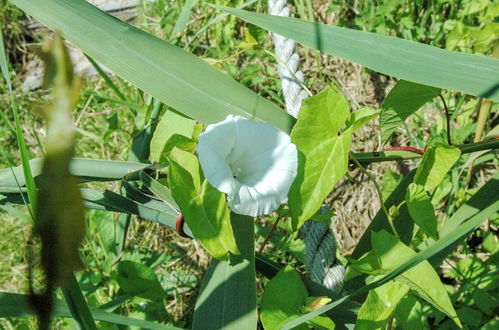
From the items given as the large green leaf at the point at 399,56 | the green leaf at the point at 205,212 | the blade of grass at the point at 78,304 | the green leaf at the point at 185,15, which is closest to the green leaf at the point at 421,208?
the large green leaf at the point at 399,56

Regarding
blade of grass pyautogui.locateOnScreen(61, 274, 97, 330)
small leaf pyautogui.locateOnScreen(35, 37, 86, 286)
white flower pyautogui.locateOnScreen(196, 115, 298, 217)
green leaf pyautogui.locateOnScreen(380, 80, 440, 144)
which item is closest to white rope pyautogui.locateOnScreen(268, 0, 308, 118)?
green leaf pyautogui.locateOnScreen(380, 80, 440, 144)

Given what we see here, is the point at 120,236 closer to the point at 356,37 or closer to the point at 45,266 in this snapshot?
the point at 356,37

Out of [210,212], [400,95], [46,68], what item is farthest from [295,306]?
[46,68]

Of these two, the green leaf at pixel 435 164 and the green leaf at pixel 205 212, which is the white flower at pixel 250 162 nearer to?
the green leaf at pixel 205 212

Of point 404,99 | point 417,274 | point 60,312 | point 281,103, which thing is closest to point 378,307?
point 417,274

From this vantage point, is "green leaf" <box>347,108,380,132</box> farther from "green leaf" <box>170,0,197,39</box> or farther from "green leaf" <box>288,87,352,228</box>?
"green leaf" <box>170,0,197,39</box>

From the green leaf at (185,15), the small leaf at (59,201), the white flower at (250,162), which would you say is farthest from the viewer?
the green leaf at (185,15)

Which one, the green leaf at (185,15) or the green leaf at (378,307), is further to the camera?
the green leaf at (185,15)
